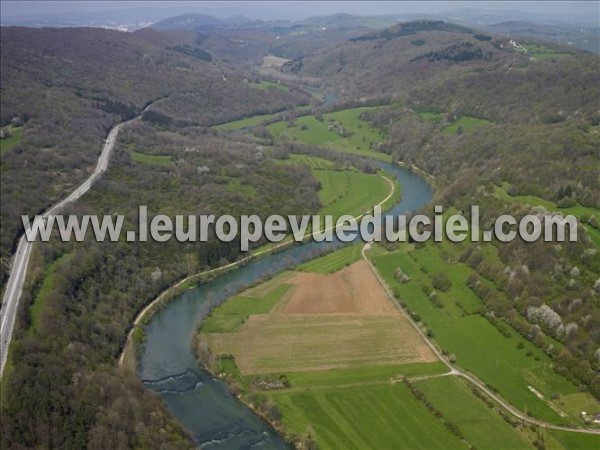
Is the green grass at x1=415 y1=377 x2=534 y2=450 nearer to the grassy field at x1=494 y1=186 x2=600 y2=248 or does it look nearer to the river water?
the river water

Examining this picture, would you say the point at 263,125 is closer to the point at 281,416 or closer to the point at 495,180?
the point at 495,180

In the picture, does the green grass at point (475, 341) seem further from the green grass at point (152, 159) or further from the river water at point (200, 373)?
the green grass at point (152, 159)

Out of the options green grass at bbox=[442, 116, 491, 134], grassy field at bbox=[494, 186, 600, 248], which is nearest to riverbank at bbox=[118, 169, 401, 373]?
grassy field at bbox=[494, 186, 600, 248]

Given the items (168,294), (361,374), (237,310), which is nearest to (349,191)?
(168,294)

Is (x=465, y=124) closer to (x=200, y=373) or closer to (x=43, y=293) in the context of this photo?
(x=200, y=373)

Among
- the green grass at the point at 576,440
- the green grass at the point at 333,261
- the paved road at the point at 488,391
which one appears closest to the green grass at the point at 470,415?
the paved road at the point at 488,391

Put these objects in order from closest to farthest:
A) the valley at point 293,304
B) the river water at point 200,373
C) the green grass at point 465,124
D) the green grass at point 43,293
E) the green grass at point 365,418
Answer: the green grass at point 365,418
the valley at point 293,304
the river water at point 200,373
the green grass at point 43,293
the green grass at point 465,124

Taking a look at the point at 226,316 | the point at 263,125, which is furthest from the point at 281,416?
the point at 263,125
